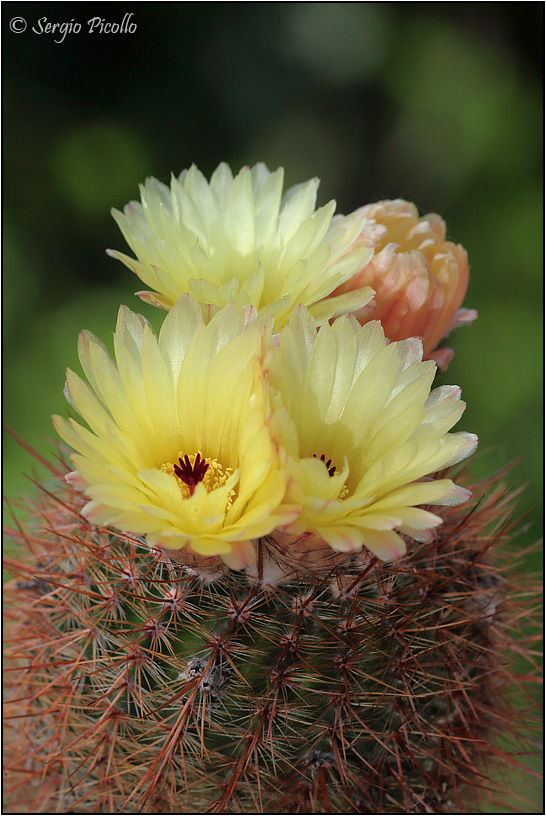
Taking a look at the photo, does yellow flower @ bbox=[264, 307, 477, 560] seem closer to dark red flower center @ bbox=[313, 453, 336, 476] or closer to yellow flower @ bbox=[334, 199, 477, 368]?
dark red flower center @ bbox=[313, 453, 336, 476]

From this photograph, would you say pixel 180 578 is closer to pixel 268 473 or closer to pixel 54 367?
pixel 268 473

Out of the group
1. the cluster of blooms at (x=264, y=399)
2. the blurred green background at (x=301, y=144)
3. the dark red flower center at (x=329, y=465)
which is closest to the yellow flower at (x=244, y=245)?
the cluster of blooms at (x=264, y=399)

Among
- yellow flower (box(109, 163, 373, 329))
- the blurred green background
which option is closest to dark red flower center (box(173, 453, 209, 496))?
yellow flower (box(109, 163, 373, 329))

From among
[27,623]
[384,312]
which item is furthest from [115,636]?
[384,312]

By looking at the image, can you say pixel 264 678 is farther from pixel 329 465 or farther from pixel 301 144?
pixel 301 144

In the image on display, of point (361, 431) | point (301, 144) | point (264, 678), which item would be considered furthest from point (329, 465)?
point (301, 144)

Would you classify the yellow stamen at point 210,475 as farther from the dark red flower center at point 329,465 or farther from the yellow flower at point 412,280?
the yellow flower at point 412,280
